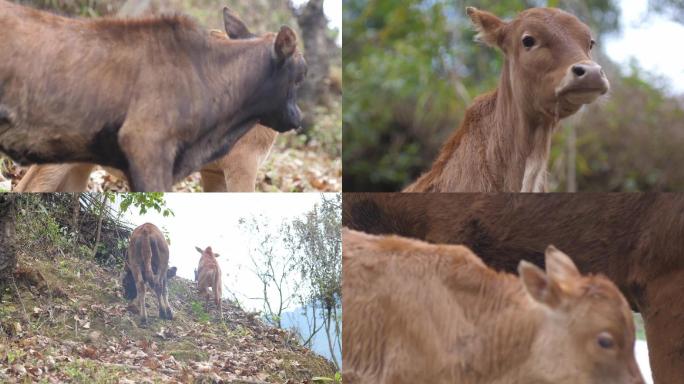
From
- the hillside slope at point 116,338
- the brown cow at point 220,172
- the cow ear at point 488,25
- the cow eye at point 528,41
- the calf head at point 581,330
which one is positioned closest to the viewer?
the calf head at point 581,330

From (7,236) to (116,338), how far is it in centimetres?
93

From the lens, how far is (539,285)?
4852mm

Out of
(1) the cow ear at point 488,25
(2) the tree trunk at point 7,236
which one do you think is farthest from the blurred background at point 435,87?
(2) the tree trunk at point 7,236

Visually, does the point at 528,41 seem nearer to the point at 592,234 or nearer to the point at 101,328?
the point at 592,234

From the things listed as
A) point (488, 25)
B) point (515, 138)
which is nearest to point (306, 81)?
point (488, 25)

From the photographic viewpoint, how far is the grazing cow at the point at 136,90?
4820 mm

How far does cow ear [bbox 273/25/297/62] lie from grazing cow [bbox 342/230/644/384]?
1.12 meters

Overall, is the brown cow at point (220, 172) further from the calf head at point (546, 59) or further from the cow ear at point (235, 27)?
the calf head at point (546, 59)

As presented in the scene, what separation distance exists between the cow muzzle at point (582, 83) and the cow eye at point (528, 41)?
0.88 feet

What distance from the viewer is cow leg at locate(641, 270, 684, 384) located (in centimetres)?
541

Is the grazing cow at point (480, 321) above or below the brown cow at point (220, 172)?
below

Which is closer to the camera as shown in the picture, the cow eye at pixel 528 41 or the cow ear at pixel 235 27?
the cow eye at pixel 528 41

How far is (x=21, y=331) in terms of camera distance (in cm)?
589

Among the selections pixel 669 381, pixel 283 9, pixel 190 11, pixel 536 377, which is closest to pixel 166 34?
pixel 190 11
